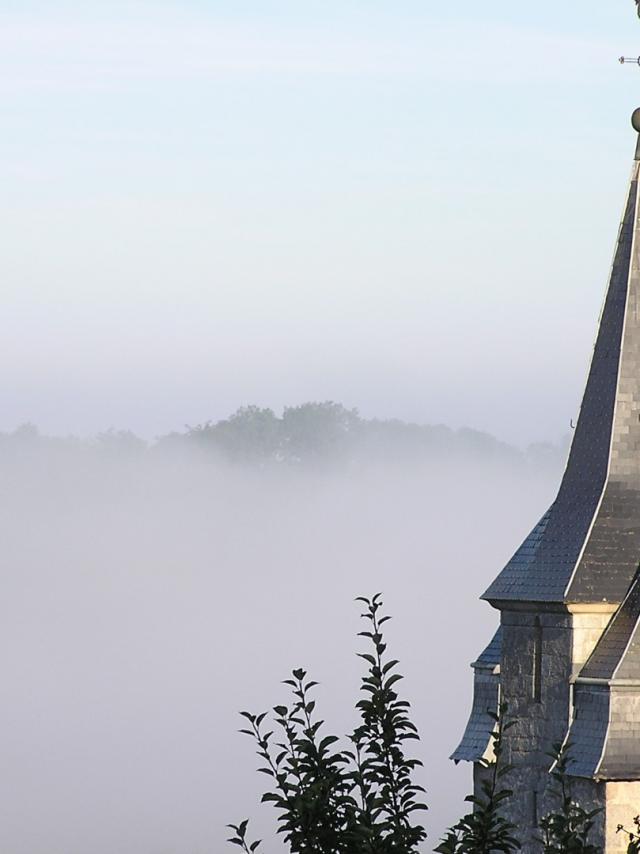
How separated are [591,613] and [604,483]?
6.29ft

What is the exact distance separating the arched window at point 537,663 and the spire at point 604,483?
43 centimetres

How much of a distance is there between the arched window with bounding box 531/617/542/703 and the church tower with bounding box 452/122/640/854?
2 cm

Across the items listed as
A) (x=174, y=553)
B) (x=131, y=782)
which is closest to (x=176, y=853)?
(x=131, y=782)

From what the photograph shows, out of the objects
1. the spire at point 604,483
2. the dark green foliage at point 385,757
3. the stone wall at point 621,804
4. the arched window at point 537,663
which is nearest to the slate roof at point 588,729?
the stone wall at point 621,804

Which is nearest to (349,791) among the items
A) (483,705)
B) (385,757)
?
(385,757)

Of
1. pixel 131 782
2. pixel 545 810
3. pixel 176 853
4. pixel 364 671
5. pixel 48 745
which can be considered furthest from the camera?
pixel 364 671

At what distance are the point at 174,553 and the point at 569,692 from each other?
123462mm

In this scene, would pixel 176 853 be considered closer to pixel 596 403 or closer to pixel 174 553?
pixel 596 403

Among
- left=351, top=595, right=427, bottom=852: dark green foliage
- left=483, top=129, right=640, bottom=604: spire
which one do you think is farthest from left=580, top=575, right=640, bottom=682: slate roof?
left=351, top=595, right=427, bottom=852: dark green foliage

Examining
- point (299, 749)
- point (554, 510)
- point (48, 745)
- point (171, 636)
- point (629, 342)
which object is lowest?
point (299, 749)

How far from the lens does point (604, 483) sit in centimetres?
3042

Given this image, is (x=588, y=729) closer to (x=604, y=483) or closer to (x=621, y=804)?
(x=621, y=804)

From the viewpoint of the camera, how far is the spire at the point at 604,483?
97.9 ft

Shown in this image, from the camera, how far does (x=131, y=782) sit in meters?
91.9
